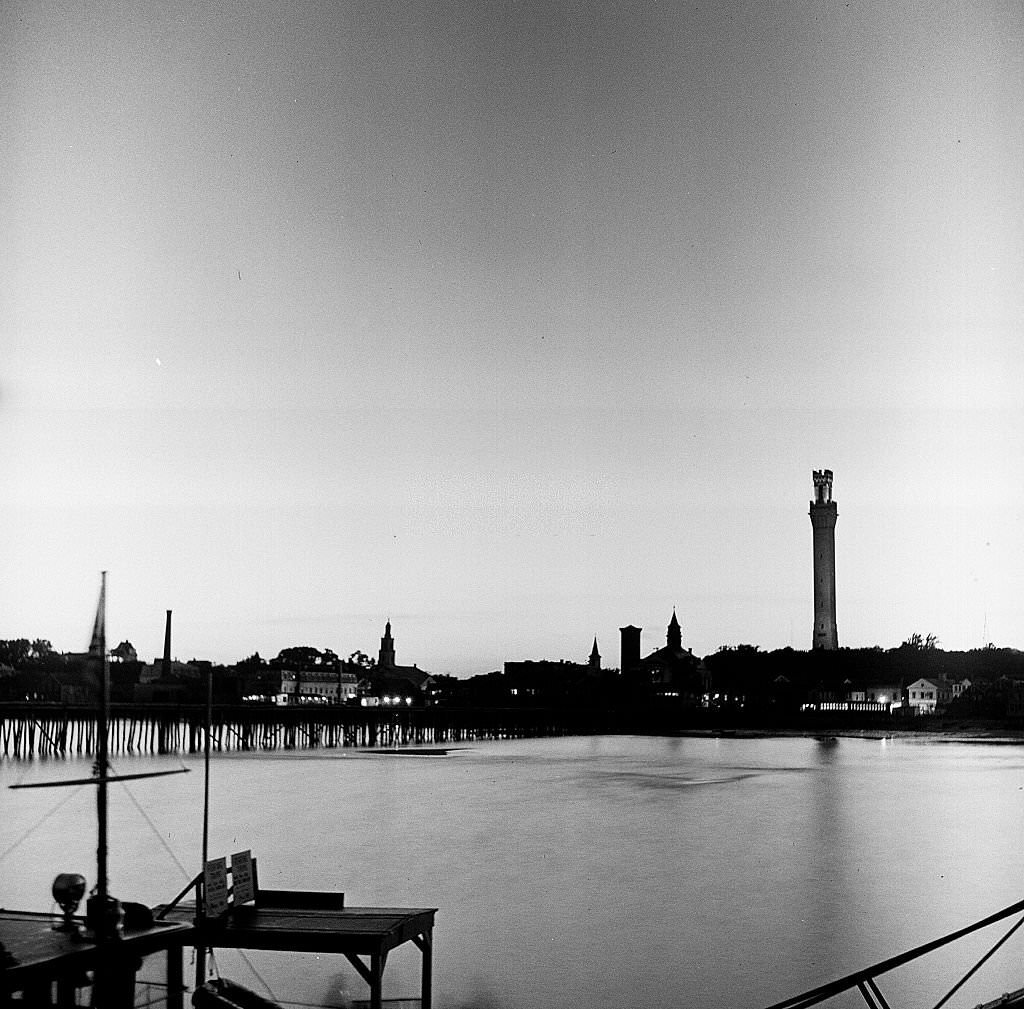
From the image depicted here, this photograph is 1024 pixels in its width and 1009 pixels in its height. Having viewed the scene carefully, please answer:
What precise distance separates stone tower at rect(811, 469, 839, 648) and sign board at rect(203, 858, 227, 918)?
536ft

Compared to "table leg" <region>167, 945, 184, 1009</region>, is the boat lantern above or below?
above

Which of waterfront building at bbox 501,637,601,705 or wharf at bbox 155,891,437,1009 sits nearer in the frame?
wharf at bbox 155,891,437,1009

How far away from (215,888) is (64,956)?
162 inches

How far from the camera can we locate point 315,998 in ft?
65.5

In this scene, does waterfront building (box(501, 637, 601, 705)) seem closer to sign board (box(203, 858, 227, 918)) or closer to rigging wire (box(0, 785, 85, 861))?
rigging wire (box(0, 785, 85, 861))

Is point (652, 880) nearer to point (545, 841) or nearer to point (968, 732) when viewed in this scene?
point (545, 841)

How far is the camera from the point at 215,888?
48.7 feet

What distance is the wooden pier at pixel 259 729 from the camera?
98062mm

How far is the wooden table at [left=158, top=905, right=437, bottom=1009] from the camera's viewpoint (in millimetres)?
14578

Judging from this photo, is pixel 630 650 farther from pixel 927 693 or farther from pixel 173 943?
pixel 173 943

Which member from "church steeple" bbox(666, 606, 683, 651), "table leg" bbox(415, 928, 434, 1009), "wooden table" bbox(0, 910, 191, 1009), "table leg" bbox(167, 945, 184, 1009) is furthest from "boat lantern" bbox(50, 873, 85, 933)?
"church steeple" bbox(666, 606, 683, 651)

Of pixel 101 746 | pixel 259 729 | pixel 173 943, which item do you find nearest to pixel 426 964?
pixel 173 943

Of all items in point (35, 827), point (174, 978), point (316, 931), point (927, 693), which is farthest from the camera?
point (927, 693)

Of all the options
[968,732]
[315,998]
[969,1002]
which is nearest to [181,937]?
[315,998]
